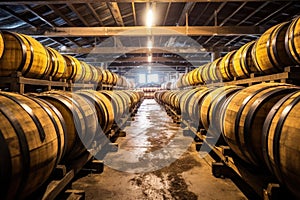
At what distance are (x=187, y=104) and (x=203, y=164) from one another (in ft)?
6.42

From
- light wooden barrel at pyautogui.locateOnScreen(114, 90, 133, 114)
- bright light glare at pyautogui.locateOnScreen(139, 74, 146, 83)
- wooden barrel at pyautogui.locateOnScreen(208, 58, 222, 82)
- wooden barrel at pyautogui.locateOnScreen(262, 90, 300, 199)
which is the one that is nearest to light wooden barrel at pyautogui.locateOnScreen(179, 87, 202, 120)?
wooden barrel at pyautogui.locateOnScreen(208, 58, 222, 82)

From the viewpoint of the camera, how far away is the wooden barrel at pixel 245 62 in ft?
12.9

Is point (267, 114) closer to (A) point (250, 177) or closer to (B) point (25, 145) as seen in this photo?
(A) point (250, 177)

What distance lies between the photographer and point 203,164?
155 inches

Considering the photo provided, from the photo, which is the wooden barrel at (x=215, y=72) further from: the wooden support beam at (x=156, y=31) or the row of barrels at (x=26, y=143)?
the row of barrels at (x=26, y=143)

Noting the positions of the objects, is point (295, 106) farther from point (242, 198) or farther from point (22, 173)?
point (22, 173)

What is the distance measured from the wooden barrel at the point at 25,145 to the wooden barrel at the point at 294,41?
9.09ft

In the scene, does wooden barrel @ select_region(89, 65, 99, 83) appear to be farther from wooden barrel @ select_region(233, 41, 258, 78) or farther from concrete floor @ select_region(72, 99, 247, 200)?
wooden barrel @ select_region(233, 41, 258, 78)

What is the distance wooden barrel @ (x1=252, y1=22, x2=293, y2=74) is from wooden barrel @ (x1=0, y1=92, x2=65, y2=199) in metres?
2.87

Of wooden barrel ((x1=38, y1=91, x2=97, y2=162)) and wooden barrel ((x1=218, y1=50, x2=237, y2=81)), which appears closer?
wooden barrel ((x1=38, y1=91, x2=97, y2=162))

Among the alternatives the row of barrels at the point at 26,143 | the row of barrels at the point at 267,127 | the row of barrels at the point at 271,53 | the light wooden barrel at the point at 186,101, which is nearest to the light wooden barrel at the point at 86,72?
the light wooden barrel at the point at 186,101

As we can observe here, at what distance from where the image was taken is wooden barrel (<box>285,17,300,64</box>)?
8.39 ft

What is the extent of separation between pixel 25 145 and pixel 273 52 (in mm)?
3073

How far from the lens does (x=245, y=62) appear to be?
3.96 meters
